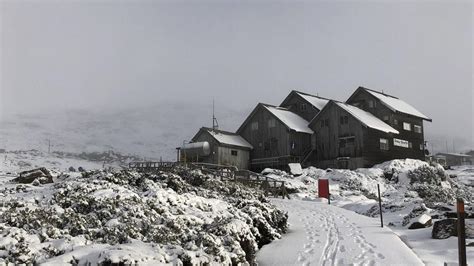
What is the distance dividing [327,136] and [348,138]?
2.65m

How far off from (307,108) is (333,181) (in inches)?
716

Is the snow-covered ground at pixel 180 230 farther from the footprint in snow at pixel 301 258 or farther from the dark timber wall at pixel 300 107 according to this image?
the dark timber wall at pixel 300 107

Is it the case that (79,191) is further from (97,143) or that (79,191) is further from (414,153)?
(97,143)

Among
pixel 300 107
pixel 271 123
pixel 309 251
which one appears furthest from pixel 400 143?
pixel 309 251

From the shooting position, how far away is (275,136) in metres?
48.3

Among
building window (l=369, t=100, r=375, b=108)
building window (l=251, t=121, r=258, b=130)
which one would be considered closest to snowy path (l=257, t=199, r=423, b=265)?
building window (l=251, t=121, r=258, b=130)

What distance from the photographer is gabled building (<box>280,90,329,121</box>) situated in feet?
171

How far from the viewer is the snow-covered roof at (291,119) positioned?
4750cm

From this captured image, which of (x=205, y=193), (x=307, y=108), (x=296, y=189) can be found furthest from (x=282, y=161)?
(x=205, y=193)

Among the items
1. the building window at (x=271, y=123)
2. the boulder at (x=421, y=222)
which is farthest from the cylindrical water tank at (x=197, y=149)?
the boulder at (x=421, y=222)

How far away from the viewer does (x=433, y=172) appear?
38.6 m

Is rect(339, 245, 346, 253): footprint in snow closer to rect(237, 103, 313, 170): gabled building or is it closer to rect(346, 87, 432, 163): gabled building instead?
rect(237, 103, 313, 170): gabled building

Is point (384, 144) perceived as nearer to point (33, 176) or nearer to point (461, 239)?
point (33, 176)

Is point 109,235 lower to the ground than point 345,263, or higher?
higher
